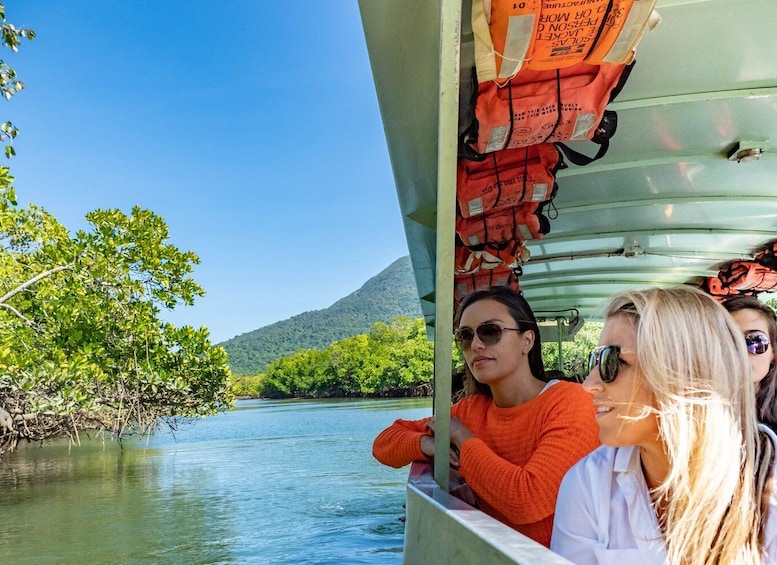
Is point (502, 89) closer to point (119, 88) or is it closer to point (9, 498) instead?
point (9, 498)

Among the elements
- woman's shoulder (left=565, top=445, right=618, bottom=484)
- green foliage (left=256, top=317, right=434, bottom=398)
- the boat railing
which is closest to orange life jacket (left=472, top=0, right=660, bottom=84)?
woman's shoulder (left=565, top=445, right=618, bottom=484)

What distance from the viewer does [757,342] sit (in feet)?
6.79

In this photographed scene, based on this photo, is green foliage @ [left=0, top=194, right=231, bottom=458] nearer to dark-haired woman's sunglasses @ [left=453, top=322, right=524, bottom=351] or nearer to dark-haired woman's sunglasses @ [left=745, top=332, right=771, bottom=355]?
dark-haired woman's sunglasses @ [left=453, top=322, right=524, bottom=351]

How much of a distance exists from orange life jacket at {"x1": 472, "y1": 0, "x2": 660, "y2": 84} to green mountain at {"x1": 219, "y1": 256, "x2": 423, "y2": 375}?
11584 centimetres

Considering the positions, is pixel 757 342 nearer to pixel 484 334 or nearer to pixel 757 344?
pixel 757 344

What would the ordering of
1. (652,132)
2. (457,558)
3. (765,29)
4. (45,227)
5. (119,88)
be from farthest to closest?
(119,88) → (45,227) → (652,132) → (765,29) → (457,558)

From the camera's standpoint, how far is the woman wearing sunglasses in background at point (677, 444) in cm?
104

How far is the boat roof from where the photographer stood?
1.73 meters

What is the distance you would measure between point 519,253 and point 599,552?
8.13 feet

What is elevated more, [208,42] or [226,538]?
[208,42]

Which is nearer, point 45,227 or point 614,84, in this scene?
point 614,84

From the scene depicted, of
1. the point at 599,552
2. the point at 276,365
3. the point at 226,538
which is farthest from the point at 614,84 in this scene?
the point at 276,365

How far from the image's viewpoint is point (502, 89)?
198cm

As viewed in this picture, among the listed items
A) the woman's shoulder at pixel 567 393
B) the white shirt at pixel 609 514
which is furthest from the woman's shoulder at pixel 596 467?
the woman's shoulder at pixel 567 393
